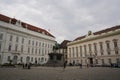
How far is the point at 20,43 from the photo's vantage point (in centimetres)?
5147

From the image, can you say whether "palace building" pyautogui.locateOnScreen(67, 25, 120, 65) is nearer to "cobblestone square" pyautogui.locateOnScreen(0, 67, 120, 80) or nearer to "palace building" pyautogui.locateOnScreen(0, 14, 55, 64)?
"palace building" pyautogui.locateOnScreen(0, 14, 55, 64)

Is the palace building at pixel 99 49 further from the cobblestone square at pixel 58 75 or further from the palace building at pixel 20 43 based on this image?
the cobblestone square at pixel 58 75

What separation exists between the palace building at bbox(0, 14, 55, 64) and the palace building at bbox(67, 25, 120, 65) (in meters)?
15.9

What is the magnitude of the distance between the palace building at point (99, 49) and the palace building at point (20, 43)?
52.3 ft

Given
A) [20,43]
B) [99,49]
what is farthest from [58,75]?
[20,43]

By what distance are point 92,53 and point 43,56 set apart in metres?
24.8

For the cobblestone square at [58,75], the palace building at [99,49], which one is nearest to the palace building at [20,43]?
the palace building at [99,49]

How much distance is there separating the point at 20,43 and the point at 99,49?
33.2 meters

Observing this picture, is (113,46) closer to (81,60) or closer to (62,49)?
(81,60)

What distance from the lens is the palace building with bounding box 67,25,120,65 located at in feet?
141

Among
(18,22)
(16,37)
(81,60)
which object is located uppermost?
(18,22)

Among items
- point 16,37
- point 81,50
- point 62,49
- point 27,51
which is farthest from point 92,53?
point 16,37

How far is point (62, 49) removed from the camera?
71.8 meters

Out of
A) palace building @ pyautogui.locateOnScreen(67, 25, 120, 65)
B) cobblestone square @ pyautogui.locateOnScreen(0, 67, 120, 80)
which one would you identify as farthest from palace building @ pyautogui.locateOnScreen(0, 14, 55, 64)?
cobblestone square @ pyautogui.locateOnScreen(0, 67, 120, 80)
